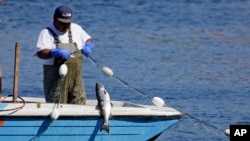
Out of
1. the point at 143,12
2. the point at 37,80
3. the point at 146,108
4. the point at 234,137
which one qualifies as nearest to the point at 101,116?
the point at 146,108

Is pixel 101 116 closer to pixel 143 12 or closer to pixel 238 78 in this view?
pixel 238 78

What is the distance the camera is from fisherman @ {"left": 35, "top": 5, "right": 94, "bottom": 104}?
42.1ft

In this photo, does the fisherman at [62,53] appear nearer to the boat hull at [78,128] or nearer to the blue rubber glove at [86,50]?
the blue rubber glove at [86,50]

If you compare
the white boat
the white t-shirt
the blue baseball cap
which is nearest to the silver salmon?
the white boat

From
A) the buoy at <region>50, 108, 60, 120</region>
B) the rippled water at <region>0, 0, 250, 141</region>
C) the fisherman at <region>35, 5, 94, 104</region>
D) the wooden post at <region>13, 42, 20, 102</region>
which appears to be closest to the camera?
the buoy at <region>50, 108, 60, 120</region>

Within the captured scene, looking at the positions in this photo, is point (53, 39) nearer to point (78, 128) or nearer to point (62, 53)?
point (62, 53)

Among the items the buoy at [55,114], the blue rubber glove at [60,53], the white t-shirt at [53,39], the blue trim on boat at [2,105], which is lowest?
the buoy at [55,114]

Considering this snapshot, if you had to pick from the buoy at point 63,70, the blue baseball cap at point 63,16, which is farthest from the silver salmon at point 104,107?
the blue baseball cap at point 63,16

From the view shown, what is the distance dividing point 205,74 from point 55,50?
24.5 ft

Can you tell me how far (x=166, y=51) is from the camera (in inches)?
877

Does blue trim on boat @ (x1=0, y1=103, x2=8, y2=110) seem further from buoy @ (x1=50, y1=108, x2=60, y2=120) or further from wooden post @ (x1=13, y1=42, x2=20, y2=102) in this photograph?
buoy @ (x1=50, y1=108, x2=60, y2=120)

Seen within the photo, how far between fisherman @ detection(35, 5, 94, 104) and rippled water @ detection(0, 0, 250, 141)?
7.62 ft

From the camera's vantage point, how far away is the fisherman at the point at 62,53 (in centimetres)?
1282

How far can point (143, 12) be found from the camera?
28156 mm
